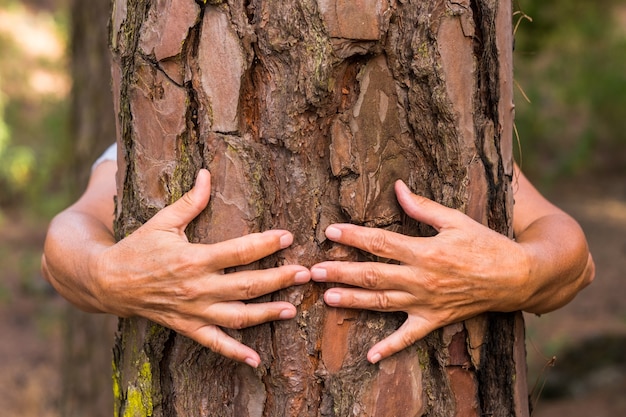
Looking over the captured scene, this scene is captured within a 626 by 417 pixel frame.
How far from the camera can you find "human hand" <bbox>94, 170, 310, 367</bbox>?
1.60 m

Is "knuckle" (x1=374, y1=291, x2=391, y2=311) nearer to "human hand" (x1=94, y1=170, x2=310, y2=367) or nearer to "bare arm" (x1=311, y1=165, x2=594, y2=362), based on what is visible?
"bare arm" (x1=311, y1=165, x2=594, y2=362)

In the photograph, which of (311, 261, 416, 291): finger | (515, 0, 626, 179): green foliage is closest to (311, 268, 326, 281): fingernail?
(311, 261, 416, 291): finger

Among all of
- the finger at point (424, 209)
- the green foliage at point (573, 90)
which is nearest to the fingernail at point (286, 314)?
the finger at point (424, 209)

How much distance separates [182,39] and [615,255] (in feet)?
22.8

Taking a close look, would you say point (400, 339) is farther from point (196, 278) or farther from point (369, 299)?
point (196, 278)

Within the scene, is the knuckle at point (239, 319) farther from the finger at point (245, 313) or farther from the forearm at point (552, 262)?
the forearm at point (552, 262)

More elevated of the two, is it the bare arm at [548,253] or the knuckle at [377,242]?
the knuckle at [377,242]

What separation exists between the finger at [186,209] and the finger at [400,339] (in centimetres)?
50

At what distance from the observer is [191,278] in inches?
62.9

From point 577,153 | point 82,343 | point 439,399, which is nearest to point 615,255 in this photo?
point 577,153

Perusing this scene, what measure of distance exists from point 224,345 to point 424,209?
20.9 inches

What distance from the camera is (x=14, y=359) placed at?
659 cm

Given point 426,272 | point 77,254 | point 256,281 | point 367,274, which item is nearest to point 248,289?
point 256,281

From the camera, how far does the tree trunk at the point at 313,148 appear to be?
1616 millimetres
